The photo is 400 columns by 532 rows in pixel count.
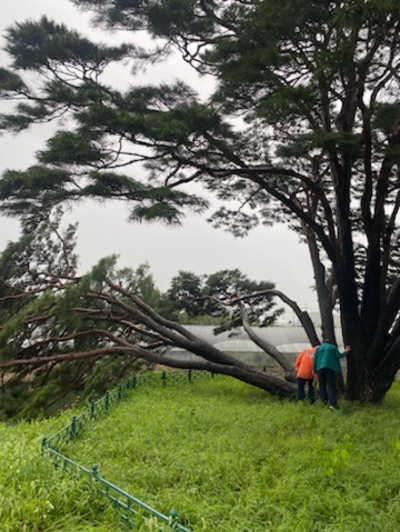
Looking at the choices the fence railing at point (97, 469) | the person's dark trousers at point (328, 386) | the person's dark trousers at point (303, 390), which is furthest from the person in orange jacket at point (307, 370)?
the fence railing at point (97, 469)

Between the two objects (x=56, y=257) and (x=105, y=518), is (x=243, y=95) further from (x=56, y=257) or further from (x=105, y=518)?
(x=56, y=257)

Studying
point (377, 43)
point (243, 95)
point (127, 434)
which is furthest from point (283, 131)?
point (127, 434)

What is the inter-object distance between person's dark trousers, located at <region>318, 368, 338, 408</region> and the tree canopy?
0.57 m

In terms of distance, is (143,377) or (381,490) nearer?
(381,490)

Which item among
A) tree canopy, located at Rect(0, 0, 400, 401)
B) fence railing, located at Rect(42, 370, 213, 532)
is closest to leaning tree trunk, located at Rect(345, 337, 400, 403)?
tree canopy, located at Rect(0, 0, 400, 401)

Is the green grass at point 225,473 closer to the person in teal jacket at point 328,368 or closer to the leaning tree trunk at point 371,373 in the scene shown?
the person in teal jacket at point 328,368

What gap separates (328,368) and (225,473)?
119 inches

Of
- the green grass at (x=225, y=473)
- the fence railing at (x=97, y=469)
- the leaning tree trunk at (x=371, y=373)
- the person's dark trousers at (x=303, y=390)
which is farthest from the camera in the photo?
the person's dark trousers at (x=303, y=390)

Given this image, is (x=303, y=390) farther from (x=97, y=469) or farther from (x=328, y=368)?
(x=97, y=469)

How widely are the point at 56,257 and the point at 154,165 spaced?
13.1 feet

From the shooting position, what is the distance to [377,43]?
4516 millimetres

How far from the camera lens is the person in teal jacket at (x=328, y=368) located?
555 cm

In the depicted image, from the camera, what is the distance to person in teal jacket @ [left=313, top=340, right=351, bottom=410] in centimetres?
555

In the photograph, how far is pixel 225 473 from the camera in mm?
3053
